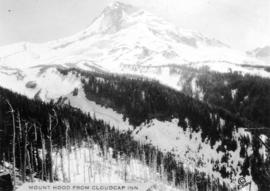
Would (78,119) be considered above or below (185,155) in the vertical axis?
above

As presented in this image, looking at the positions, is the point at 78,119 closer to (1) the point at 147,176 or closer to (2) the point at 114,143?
(2) the point at 114,143

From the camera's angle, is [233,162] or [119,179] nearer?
[119,179]

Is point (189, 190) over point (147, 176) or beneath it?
beneath

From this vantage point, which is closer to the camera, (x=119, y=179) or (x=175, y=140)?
(x=119, y=179)

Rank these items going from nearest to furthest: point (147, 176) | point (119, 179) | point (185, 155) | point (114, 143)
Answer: point (119, 179) < point (147, 176) < point (114, 143) < point (185, 155)

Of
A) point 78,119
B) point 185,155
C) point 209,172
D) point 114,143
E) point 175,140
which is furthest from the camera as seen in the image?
point 175,140

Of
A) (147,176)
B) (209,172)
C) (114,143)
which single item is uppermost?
(114,143)

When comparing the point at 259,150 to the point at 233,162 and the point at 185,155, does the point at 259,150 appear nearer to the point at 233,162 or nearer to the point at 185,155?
the point at 233,162

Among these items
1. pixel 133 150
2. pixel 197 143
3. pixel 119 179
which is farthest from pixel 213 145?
pixel 119 179

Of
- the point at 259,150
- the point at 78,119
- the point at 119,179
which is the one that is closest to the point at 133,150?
the point at 78,119
